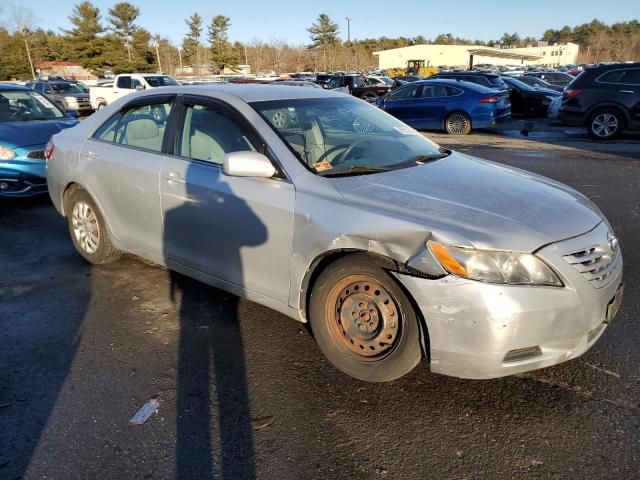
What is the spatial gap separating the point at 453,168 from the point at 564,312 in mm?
1339

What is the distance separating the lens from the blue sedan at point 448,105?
14.5m

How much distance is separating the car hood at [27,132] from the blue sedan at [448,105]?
10203 mm

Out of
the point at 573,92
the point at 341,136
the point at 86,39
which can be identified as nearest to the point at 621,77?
the point at 573,92

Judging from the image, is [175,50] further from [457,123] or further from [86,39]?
[457,123]

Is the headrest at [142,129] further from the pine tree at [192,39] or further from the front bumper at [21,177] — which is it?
the pine tree at [192,39]

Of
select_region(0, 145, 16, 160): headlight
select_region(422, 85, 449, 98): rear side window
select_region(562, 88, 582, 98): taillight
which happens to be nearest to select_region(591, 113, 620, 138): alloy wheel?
select_region(562, 88, 582, 98): taillight

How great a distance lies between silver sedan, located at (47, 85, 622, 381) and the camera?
248 centimetres

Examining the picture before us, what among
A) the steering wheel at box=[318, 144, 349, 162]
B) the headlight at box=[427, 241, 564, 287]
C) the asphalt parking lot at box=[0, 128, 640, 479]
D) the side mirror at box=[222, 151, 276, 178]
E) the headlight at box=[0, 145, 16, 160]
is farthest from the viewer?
the headlight at box=[0, 145, 16, 160]

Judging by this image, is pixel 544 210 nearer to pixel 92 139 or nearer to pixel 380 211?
pixel 380 211

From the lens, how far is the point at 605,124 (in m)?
12.9

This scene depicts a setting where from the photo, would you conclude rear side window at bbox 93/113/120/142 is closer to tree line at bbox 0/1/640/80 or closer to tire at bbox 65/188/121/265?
tire at bbox 65/188/121/265

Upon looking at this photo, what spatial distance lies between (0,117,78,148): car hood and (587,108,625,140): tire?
1209cm

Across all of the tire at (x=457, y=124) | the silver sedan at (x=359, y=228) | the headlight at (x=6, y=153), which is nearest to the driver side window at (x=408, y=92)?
the tire at (x=457, y=124)

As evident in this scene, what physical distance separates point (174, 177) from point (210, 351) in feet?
4.24
